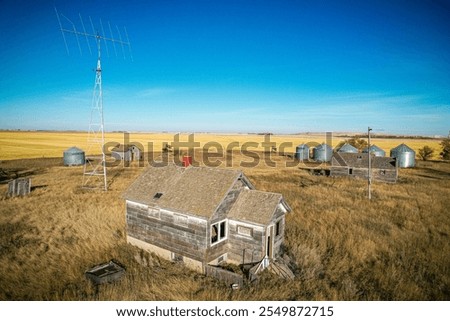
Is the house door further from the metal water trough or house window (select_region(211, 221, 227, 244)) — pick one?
the metal water trough

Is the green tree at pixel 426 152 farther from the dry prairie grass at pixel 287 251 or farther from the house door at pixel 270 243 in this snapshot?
the house door at pixel 270 243

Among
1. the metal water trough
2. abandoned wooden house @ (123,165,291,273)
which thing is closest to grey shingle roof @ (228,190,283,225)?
abandoned wooden house @ (123,165,291,273)

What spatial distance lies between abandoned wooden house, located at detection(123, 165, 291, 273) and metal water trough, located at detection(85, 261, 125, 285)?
2.07 metres

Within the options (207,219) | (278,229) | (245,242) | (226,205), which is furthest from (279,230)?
(207,219)

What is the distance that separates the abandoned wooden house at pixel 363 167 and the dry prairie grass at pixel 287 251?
9149 millimetres

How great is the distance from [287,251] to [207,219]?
186 inches

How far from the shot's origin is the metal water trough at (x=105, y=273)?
29.4 feet

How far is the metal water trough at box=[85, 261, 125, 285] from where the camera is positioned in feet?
29.4

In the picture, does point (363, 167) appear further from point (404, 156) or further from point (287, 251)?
point (287, 251)

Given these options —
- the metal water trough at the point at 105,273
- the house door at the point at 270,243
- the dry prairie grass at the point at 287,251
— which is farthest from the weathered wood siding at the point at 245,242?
the metal water trough at the point at 105,273

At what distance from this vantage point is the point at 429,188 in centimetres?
2642

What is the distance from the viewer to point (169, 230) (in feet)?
36.1

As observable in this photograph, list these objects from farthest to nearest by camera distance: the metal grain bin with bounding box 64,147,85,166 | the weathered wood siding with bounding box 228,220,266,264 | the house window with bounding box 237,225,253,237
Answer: the metal grain bin with bounding box 64,147,85,166 → the house window with bounding box 237,225,253,237 → the weathered wood siding with bounding box 228,220,266,264
